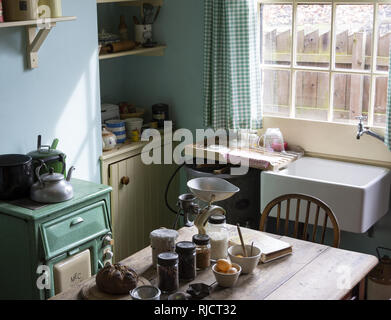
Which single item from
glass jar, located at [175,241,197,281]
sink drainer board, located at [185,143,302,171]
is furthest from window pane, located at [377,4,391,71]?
glass jar, located at [175,241,197,281]

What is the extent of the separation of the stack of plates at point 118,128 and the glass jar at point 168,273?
169cm

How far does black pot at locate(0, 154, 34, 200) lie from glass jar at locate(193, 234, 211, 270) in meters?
0.94

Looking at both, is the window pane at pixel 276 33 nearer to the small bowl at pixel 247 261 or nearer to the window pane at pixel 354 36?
the window pane at pixel 354 36

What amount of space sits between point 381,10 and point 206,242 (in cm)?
179

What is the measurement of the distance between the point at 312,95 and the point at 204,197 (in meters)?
1.52

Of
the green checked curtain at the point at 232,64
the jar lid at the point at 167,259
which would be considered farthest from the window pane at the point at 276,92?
the jar lid at the point at 167,259

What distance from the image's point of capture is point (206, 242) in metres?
2.42

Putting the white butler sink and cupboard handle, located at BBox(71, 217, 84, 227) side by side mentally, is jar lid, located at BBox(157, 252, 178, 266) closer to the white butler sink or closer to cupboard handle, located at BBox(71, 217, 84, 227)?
cupboard handle, located at BBox(71, 217, 84, 227)

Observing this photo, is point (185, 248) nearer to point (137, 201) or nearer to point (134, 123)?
point (137, 201)

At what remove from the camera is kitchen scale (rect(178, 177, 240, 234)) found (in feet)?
8.00

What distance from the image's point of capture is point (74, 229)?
290cm

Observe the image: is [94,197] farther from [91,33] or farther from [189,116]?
[189,116]

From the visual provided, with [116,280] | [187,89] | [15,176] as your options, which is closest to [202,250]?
[116,280]
